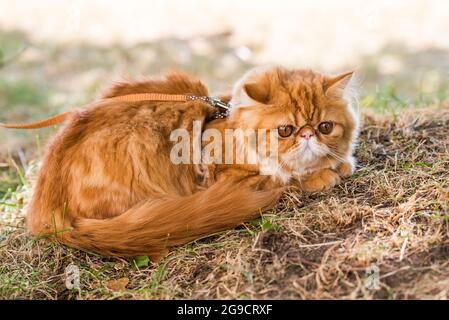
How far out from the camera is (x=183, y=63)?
6238 mm

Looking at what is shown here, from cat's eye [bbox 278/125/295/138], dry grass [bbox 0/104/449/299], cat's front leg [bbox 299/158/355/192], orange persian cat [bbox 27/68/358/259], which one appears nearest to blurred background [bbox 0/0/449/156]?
orange persian cat [bbox 27/68/358/259]

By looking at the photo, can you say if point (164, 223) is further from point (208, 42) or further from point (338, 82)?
point (208, 42)

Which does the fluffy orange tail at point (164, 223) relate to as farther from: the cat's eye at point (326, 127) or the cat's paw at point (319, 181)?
the cat's eye at point (326, 127)

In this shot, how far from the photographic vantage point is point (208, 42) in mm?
6711

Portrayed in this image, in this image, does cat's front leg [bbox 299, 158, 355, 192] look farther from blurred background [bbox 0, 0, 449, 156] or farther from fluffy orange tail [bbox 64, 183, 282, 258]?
blurred background [bbox 0, 0, 449, 156]

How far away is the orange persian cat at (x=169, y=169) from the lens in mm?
2379

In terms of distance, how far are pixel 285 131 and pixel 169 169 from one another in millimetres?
603

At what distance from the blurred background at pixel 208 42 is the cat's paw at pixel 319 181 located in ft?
9.76

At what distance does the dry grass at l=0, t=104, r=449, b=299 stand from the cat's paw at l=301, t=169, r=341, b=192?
0.04 metres

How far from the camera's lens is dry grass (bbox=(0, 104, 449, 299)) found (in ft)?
6.75

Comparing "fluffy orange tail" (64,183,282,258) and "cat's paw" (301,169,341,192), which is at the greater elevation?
"cat's paw" (301,169,341,192)
